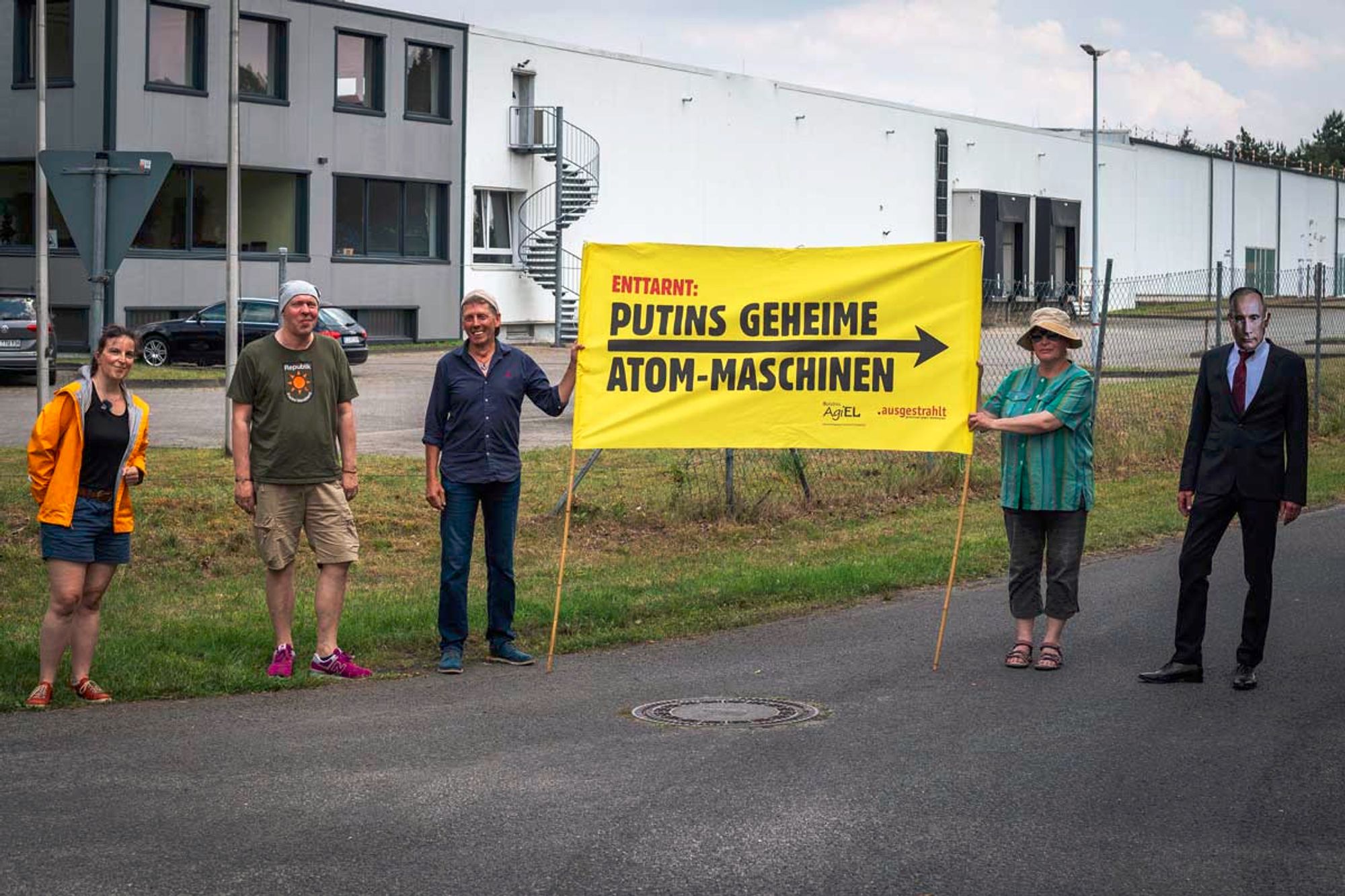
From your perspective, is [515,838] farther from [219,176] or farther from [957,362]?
[219,176]

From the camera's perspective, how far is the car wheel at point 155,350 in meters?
34.9

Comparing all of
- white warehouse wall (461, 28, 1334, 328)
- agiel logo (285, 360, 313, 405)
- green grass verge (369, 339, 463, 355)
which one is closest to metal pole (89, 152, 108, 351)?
agiel logo (285, 360, 313, 405)

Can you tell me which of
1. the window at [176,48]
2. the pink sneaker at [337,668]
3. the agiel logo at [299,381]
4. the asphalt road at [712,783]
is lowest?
the asphalt road at [712,783]

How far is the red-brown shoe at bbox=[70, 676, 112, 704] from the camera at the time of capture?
26.0 feet

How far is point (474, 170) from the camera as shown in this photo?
45938mm

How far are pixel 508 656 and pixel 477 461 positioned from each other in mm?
1011

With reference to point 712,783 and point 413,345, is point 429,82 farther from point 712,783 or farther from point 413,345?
point 712,783

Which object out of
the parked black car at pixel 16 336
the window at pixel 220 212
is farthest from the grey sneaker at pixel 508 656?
the window at pixel 220 212

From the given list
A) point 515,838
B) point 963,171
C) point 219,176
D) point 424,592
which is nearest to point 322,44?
point 219,176

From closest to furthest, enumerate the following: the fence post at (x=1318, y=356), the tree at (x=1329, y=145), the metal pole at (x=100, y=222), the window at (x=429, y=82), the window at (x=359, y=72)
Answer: the metal pole at (x=100, y=222) → the fence post at (x=1318, y=356) → the window at (x=359, y=72) → the window at (x=429, y=82) → the tree at (x=1329, y=145)

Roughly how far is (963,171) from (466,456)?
2211 inches

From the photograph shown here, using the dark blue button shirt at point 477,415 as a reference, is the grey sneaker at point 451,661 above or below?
below

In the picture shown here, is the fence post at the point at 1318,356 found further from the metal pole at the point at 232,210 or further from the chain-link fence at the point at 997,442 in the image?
the metal pole at the point at 232,210

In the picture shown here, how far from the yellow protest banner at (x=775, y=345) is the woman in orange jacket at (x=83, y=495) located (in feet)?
7.69
